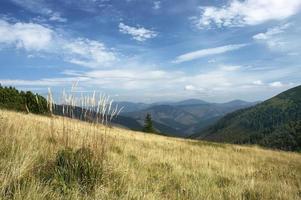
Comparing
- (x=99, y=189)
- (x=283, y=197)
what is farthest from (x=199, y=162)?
(x=99, y=189)

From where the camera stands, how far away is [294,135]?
132 meters

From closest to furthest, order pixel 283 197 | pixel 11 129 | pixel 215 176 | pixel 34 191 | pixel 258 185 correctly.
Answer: pixel 34 191
pixel 283 197
pixel 258 185
pixel 11 129
pixel 215 176

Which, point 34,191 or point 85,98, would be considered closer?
point 34,191

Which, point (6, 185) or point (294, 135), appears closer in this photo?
point (6, 185)

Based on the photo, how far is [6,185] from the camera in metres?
3.81

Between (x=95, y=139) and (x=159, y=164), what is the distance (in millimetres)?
3174

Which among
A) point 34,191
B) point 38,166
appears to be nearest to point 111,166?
point 38,166

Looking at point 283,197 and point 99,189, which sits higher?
point 99,189

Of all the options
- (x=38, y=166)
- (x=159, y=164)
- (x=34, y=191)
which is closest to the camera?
(x=34, y=191)

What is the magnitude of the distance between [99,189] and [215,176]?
426 centimetres

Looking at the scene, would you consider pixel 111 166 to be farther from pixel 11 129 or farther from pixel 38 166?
pixel 11 129

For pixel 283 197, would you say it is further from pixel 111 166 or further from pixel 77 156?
pixel 77 156

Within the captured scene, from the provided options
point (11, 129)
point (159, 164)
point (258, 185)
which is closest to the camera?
point (258, 185)

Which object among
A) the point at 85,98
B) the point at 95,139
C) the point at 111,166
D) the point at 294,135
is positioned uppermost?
the point at 85,98
